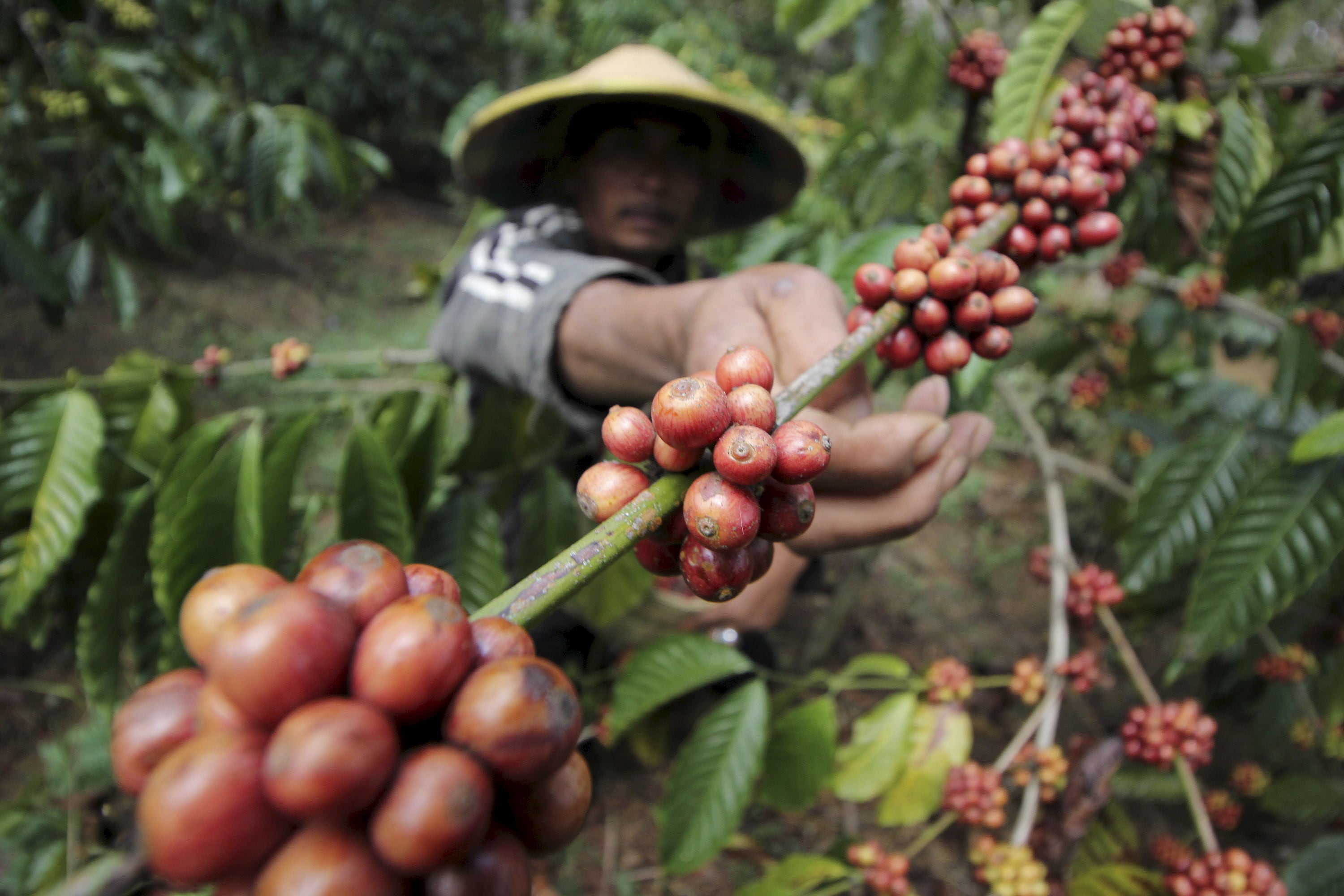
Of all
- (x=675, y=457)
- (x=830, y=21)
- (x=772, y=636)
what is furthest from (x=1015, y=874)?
(x=772, y=636)

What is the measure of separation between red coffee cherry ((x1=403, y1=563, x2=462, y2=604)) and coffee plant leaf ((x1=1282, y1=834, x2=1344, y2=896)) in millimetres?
2030

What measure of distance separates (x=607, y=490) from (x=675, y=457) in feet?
0.21

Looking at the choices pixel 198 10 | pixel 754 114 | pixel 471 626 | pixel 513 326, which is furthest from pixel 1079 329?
pixel 198 10

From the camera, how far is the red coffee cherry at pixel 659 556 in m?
0.67

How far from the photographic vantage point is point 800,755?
1.76 meters

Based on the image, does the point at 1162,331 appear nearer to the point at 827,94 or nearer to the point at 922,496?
the point at 922,496

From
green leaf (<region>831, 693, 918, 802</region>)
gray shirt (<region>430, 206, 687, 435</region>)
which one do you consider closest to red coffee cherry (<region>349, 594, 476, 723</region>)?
gray shirt (<region>430, 206, 687, 435</region>)

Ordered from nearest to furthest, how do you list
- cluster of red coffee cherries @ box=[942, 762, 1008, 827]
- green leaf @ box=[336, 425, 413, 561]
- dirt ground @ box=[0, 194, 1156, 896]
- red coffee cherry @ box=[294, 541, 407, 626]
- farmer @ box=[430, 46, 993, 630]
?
red coffee cherry @ box=[294, 541, 407, 626] < farmer @ box=[430, 46, 993, 630] < green leaf @ box=[336, 425, 413, 561] < cluster of red coffee cherries @ box=[942, 762, 1008, 827] < dirt ground @ box=[0, 194, 1156, 896]

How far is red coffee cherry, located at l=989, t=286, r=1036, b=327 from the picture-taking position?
0.89 metres

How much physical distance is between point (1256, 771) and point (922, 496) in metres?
2.46

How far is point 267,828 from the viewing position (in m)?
0.38

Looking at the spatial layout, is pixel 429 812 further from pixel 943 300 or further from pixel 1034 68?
pixel 1034 68

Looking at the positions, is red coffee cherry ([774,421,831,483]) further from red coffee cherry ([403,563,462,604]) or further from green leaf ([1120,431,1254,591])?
green leaf ([1120,431,1254,591])

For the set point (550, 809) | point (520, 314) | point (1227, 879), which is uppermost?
point (550, 809)
